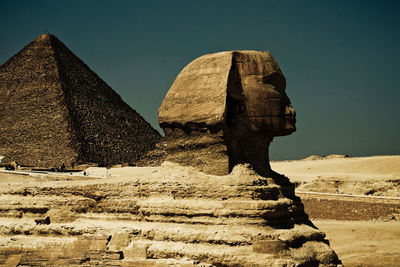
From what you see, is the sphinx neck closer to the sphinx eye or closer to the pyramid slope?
the sphinx eye

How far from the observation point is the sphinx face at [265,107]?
7.14 m

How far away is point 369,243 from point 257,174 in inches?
244

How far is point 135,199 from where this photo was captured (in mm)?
7238

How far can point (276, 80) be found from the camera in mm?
7422

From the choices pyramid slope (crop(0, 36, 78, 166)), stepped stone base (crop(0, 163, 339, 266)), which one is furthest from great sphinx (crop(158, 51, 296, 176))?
pyramid slope (crop(0, 36, 78, 166))

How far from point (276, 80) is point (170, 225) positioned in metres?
2.54

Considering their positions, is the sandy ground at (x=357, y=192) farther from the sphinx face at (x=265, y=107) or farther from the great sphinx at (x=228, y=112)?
the sphinx face at (x=265, y=107)

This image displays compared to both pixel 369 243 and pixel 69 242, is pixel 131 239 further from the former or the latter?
pixel 369 243

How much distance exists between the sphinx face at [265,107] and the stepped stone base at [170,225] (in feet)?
2.27

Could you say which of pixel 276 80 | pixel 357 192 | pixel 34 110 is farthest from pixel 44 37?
pixel 276 80

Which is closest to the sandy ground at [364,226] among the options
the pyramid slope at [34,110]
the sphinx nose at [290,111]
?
the sphinx nose at [290,111]

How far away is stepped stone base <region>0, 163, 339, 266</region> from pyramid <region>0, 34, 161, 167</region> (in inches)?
2280

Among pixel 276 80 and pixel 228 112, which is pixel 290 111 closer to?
pixel 276 80

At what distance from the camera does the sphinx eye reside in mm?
7293
